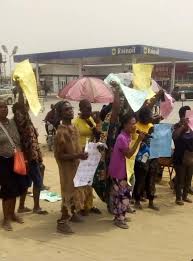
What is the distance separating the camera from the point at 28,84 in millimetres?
5402

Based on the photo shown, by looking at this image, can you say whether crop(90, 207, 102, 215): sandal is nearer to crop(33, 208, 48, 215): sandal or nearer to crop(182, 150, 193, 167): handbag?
crop(33, 208, 48, 215): sandal

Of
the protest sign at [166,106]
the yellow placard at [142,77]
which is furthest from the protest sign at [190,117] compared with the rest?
the yellow placard at [142,77]

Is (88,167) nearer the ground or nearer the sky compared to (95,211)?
nearer the sky

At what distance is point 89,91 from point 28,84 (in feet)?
4.38

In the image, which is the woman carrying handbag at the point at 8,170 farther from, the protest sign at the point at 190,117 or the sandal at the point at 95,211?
the protest sign at the point at 190,117

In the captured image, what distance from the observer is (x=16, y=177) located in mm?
5348

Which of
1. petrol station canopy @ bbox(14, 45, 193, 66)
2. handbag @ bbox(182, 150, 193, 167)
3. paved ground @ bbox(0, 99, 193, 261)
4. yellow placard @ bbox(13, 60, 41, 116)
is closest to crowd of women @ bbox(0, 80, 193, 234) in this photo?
handbag @ bbox(182, 150, 193, 167)

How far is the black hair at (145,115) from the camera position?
5.97m

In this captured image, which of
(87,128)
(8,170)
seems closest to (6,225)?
(8,170)

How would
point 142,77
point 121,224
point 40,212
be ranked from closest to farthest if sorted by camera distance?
1. point 121,224
2. point 40,212
3. point 142,77

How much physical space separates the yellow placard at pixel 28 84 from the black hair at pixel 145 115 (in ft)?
4.71

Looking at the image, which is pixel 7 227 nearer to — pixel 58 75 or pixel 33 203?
pixel 33 203

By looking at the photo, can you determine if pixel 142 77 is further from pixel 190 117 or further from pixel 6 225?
pixel 6 225

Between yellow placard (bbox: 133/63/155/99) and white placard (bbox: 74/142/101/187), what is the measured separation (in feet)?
4.82
